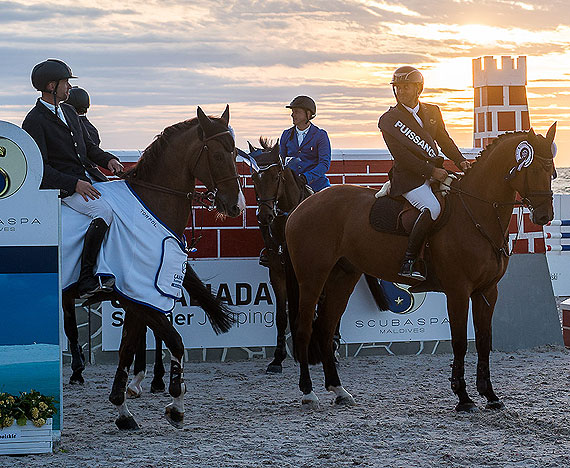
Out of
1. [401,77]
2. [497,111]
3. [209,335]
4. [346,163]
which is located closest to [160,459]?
[401,77]

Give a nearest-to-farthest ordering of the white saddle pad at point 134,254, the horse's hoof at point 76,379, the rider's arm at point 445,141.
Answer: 1. the white saddle pad at point 134,254
2. the rider's arm at point 445,141
3. the horse's hoof at point 76,379

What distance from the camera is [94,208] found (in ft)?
19.7

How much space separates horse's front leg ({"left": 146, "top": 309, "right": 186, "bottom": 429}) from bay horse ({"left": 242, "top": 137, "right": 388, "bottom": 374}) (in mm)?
2633

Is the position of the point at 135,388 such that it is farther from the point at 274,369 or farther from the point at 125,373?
the point at 274,369

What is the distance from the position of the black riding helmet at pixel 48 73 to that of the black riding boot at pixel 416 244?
2867 millimetres

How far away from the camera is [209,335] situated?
9477mm

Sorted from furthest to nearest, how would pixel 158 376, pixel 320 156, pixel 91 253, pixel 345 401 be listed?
pixel 320 156, pixel 158 376, pixel 345 401, pixel 91 253

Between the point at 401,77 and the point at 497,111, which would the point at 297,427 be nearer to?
the point at 401,77

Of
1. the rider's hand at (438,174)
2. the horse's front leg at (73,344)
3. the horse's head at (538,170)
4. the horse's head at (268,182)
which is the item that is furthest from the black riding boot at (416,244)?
the horse's front leg at (73,344)

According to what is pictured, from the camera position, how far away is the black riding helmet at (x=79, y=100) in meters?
8.79

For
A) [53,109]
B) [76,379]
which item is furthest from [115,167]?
[76,379]

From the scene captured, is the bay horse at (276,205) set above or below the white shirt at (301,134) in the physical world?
below

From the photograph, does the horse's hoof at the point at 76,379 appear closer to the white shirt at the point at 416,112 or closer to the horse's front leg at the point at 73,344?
the horse's front leg at the point at 73,344

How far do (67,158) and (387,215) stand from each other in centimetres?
257
